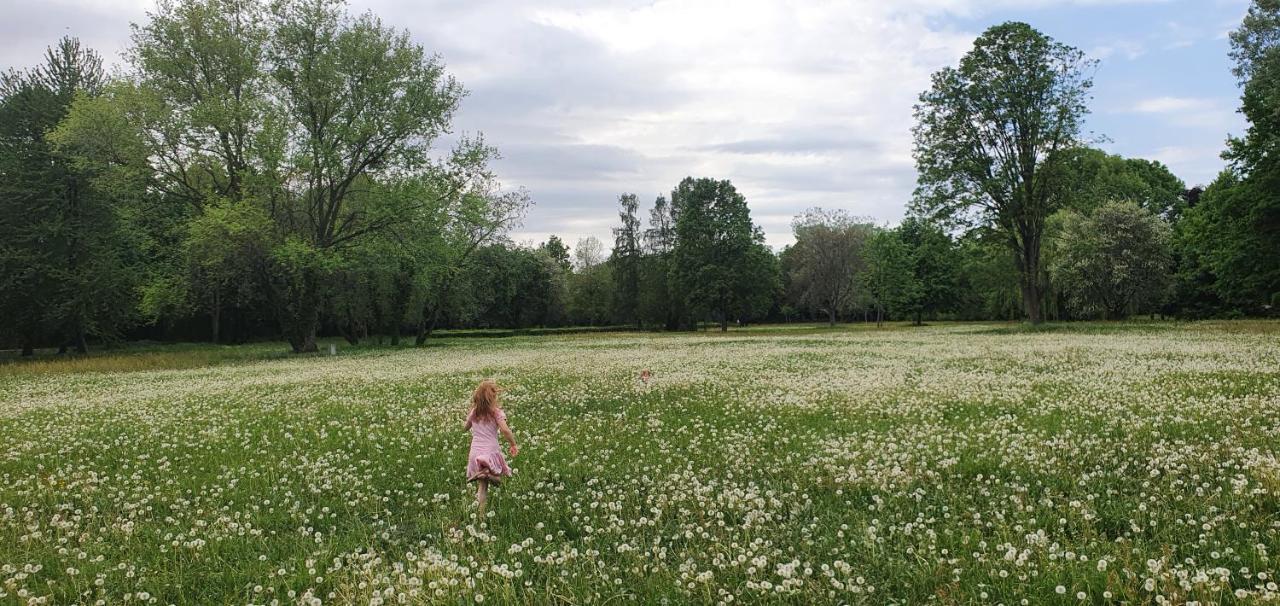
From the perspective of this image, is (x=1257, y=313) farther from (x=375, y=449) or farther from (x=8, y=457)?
(x=8, y=457)

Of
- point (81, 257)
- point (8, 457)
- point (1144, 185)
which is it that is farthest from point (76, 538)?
point (1144, 185)

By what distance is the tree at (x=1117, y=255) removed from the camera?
58312 mm

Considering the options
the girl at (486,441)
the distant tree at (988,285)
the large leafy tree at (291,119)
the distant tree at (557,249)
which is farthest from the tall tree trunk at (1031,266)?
the distant tree at (557,249)

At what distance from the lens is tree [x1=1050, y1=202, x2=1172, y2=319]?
191 ft

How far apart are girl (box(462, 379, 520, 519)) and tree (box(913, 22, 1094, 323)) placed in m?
49.5

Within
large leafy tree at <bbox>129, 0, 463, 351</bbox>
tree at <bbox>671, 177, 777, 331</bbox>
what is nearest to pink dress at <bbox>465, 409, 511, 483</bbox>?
large leafy tree at <bbox>129, 0, 463, 351</bbox>

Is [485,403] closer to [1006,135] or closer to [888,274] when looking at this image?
[1006,135]

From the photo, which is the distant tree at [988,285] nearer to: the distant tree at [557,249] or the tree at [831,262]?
the tree at [831,262]

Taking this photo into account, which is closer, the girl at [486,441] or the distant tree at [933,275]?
the girl at [486,441]

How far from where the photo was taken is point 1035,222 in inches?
1919

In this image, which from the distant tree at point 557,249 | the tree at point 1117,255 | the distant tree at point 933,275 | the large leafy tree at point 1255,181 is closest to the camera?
the large leafy tree at point 1255,181

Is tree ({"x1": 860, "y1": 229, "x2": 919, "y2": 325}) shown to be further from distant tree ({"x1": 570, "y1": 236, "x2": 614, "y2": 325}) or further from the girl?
the girl

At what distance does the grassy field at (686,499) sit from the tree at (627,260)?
70.7 metres

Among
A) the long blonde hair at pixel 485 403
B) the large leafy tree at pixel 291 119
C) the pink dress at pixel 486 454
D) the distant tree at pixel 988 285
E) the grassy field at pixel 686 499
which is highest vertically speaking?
the large leafy tree at pixel 291 119
